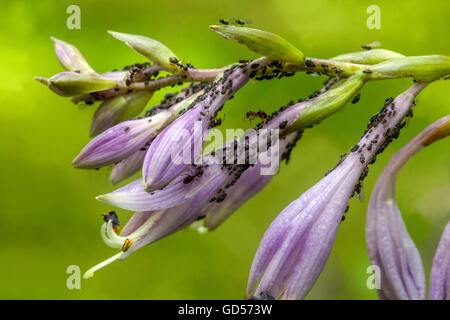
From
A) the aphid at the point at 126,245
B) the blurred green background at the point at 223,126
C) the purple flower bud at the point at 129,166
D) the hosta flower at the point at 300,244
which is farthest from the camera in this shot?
the blurred green background at the point at 223,126

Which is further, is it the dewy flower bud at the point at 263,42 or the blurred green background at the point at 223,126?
the blurred green background at the point at 223,126

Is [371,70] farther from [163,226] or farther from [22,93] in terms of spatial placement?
[22,93]

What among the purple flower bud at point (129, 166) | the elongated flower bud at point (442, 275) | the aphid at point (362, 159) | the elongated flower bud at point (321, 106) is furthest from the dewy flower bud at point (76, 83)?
the elongated flower bud at point (442, 275)

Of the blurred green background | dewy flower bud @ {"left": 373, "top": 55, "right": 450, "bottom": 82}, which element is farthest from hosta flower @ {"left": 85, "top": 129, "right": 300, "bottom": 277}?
the blurred green background

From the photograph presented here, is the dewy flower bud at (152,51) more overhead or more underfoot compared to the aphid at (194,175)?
more overhead

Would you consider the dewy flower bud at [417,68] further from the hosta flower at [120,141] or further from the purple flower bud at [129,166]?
the purple flower bud at [129,166]

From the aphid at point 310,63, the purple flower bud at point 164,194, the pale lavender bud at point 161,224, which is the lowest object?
the pale lavender bud at point 161,224
